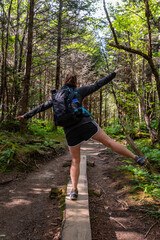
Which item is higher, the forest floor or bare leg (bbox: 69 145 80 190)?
bare leg (bbox: 69 145 80 190)

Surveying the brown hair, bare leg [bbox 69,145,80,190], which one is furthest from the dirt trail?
the brown hair

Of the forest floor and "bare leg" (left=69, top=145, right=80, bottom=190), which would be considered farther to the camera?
"bare leg" (left=69, top=145, right=80, bottom=190)

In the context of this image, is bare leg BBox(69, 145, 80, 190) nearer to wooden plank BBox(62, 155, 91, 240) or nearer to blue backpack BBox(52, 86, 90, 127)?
wooden plank BBox(62, 155, 91, 240)

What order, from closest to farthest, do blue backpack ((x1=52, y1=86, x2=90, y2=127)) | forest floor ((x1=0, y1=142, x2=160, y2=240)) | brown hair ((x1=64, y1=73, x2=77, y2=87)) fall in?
forest floor ((x1=0, y1=142, x2=160, y2=240)) < blue backpack ((x1=52, y1=86, x2=90, y2=127)) < brown hair ((x1=64, y1=73, x2=77, y2=87))

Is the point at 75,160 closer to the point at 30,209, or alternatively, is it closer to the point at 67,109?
the point at 67,109

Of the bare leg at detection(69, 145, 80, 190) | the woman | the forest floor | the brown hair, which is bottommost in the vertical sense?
the forest floor

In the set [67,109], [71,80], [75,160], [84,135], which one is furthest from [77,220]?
[71,80]

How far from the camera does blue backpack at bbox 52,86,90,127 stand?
2.89m

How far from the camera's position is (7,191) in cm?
399

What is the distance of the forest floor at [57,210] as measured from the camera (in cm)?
259

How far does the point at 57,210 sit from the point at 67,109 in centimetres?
203

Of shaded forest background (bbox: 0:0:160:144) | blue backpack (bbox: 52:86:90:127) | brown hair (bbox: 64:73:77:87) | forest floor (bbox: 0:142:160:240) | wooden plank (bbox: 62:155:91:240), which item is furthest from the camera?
shaded forest background (bbox: 0:0:160:144)

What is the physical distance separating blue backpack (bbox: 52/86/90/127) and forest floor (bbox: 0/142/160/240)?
1761mm

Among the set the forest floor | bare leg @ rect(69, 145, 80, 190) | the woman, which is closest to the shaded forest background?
the forest floor
